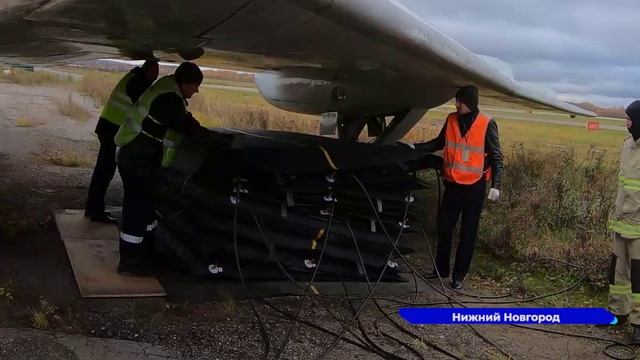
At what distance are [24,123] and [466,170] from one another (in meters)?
13.7

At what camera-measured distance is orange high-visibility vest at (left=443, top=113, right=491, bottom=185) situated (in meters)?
5.53

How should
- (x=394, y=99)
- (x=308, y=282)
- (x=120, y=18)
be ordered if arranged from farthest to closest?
(x=394, y=99) < (x=308, y=282) < (x=120, y=18)

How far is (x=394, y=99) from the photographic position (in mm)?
7988

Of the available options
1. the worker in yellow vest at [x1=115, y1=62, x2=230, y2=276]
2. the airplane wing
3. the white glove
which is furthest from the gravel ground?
the airplane wing

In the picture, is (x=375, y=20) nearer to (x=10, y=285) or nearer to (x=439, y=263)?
(x=439, y=263)

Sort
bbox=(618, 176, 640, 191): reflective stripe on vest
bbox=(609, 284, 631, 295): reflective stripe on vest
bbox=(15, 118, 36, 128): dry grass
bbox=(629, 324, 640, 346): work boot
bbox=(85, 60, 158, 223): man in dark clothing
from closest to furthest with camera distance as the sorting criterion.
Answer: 1. bbox=(629, 324, 640, 346): work boot
2. bbox=(618, 176, 640, 191): reflective stripe on vest
3. bbox=(609, 284, 631, 295): reflective stripe on vest
4. bbox=(85, 60, 158, 223): man in dark clothing
5. bbox=(15, 118, 36, 128): dry grass

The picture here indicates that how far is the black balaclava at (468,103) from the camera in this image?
A: 18.1 ft

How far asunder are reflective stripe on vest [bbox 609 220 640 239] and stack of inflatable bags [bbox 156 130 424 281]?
159 centimetres

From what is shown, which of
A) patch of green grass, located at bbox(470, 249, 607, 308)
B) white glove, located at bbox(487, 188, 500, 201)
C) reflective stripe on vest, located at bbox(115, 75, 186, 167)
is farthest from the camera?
patch of green grass, located at bbox(470, 249, 607, 308)

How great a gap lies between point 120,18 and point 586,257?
191 inches

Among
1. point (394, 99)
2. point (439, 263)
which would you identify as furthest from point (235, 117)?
point (439, 263)

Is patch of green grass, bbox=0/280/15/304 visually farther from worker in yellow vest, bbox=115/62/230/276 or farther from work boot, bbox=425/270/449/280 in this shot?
work boot, bbox=425/270/449/280

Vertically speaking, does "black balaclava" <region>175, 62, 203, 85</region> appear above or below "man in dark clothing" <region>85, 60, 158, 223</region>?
above

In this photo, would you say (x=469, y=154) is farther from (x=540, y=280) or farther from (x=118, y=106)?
(x=118, y=106)
